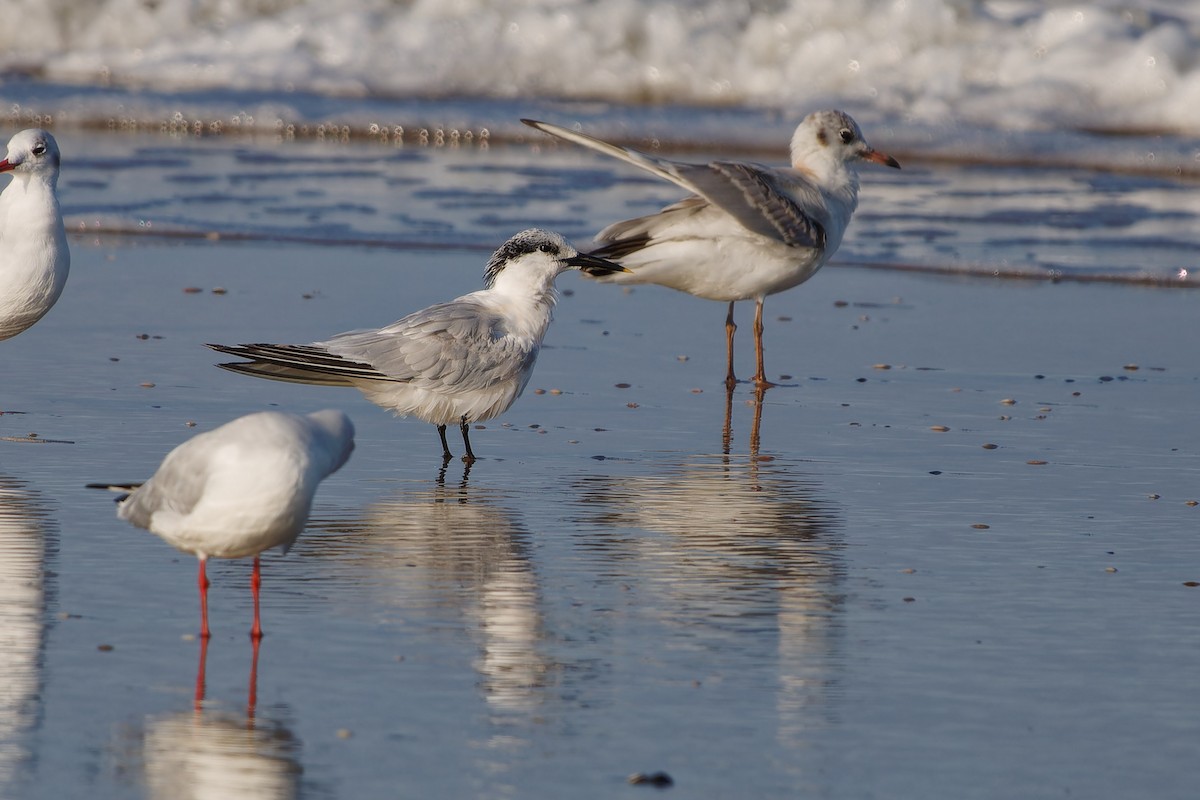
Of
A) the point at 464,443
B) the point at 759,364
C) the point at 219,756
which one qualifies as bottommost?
the point at 219,756

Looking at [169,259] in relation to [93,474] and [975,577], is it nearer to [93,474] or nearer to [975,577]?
[93,474]

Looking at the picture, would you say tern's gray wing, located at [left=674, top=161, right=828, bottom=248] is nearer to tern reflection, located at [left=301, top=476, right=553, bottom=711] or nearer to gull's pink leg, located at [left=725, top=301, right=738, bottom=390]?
gull's pink leg, located at [left=725, top=301, right=738, bottom=390]

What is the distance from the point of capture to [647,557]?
4941 millimetres

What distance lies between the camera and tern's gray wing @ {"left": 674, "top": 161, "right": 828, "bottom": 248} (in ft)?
25.4

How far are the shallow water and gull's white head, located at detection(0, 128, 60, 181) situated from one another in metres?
0.77

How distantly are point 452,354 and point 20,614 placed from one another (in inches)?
79.3

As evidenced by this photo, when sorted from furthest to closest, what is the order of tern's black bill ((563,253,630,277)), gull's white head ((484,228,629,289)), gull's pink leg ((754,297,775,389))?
1. gull's pink leg ((754,297,775,389))
2. tern's black bill ((563,253,630,277))
3. gull's white head ((484,228,629,289))

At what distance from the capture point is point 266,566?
4762 millimetres

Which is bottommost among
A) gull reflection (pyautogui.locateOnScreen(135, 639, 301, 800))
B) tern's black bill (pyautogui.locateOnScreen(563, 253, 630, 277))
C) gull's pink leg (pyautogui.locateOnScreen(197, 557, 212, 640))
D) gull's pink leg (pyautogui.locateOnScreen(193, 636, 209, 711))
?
gull reflection (pyautogui.locateOnScreen(135, 639, 301, 800))

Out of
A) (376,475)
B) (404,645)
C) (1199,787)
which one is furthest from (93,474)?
(1199,787)

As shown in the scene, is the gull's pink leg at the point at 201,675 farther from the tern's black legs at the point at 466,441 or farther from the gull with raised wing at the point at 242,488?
the tern's black legs at the point at 466,441

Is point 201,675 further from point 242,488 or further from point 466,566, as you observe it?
point 466,566

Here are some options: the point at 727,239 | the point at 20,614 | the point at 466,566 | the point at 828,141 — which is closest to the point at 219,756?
the point at 20,614

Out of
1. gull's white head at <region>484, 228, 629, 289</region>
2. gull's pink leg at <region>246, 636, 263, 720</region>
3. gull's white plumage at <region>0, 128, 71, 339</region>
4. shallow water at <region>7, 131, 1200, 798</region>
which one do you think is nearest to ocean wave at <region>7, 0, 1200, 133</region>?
shallow water at <region>7, 131, 1200, 798</region>
